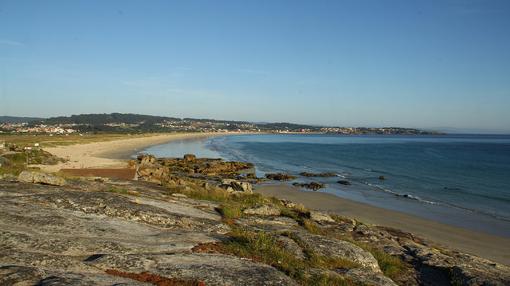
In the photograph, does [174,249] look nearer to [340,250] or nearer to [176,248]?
[176,248]

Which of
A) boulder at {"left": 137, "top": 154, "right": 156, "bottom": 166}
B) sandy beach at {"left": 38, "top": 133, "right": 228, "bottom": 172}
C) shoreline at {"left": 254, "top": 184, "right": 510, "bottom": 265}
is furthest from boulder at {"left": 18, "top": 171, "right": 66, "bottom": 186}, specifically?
boulder at {"left": 137, "top": 154, "right": 156, "bottom": 166}

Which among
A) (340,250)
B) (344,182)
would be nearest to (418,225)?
(340,250)

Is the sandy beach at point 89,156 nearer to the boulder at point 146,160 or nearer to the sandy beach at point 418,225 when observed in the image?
the boulder at point 146,160

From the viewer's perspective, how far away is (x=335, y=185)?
48312 millimetres

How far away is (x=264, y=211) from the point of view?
1817 centimetres

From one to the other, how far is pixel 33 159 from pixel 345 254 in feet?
145

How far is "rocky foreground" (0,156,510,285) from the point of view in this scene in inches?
328

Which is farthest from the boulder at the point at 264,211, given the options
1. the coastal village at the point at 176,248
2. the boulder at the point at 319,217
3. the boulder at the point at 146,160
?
the boulder at the point at 146,160

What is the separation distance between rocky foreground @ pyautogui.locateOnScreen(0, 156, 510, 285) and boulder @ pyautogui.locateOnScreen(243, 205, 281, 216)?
0.29 ft

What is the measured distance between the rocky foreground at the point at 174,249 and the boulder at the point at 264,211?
9 cm

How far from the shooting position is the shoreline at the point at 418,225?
23.3m

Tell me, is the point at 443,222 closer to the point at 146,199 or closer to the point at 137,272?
the point at 146,199

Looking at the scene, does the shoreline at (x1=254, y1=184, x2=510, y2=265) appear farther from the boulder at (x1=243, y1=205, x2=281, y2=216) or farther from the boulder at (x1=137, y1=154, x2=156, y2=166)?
the boulder at (x1=137, y1=154, x2=156, y2=166)

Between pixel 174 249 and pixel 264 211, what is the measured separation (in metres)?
8.17
